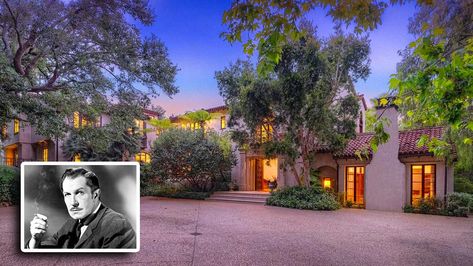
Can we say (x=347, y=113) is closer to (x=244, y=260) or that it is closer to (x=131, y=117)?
(x=131, y=117)

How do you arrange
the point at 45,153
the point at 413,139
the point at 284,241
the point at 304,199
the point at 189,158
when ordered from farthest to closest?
1. the point at 45,153
2. the point at 189,158
3. the point at 413,139
4. the point at 304,199
5. the point at 284,241

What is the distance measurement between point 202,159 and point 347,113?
7728 mm

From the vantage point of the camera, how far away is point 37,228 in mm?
2723

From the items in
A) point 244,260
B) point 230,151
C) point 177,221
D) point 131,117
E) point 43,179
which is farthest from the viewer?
point 230,151

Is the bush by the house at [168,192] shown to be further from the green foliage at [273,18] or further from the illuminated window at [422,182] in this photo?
the green foliage at [273,18]

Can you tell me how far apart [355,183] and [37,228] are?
14.9 meters

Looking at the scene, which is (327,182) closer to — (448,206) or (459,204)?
(448,206)

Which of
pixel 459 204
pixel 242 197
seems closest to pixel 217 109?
pixel 242 197

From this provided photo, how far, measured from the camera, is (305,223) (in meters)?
10.4

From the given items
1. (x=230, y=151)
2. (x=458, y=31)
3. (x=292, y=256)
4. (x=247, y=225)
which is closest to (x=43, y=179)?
(x=292, y=256)

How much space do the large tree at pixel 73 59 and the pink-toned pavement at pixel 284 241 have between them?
3241 mm

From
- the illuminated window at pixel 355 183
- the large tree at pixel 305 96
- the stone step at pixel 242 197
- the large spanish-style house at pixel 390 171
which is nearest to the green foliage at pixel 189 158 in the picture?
the stone step at pixel 242 197

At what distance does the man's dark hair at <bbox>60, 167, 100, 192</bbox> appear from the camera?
2582 millimetres

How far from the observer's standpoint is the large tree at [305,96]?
13469mm
